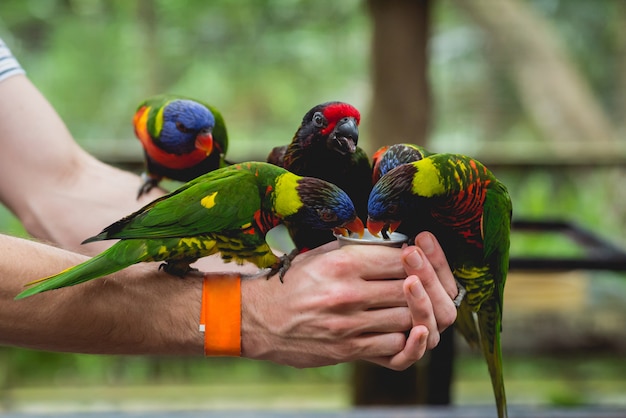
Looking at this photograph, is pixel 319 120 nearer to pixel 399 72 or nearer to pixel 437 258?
pixel 437 258

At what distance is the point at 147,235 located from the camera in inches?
38.0

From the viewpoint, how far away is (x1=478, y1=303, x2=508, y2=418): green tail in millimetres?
1083

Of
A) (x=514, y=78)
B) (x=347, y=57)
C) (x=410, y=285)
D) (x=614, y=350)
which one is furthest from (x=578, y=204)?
(x=410, y=285)

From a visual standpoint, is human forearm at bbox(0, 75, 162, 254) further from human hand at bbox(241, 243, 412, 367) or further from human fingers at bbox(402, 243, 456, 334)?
human fingers at bbox(402, 243, 456, 334)

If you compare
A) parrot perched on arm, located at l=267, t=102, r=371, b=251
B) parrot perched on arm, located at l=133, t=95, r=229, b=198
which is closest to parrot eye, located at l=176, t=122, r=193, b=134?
parrot perched on arm, located at l=133, t=95, r=229, b=198

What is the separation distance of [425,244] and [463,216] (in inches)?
4.8

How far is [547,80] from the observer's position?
14.1 ft

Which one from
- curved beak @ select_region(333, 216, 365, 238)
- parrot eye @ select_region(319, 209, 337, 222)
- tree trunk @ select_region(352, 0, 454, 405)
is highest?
tree trunk @ select_region(352, 0, 454, 405)

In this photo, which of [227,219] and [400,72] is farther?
[400,72]

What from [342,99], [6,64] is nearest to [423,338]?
[6,64]

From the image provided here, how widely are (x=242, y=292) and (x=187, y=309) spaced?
8 centimetres

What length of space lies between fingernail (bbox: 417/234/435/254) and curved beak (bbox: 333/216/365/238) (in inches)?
3.6

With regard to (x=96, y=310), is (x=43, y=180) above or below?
above

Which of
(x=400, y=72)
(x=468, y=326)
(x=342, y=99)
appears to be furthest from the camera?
(x=342, y=99)
